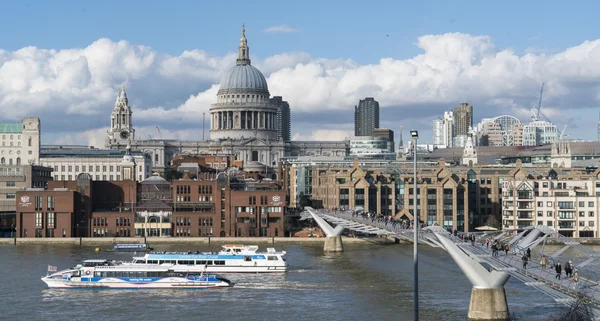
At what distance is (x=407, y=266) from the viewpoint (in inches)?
2773

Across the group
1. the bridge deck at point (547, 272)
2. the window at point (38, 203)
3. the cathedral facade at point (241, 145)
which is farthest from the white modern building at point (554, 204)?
the cathedral facade at point (241, 145)

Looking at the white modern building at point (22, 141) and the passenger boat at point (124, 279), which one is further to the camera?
the white modern building at point (22, 141)

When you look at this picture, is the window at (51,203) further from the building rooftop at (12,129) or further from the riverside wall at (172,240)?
the building rooftop at (12,129)

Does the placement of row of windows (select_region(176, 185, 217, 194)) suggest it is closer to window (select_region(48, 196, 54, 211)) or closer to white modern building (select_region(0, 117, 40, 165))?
window (select_region(48, 196, 54, 211))

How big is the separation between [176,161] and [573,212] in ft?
259

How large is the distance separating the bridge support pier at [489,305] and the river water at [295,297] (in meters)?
3.45

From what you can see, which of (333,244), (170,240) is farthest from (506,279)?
(170,240)

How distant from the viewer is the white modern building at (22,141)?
16000 centimetres

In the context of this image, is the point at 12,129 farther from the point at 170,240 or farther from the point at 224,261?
the point at 224,261

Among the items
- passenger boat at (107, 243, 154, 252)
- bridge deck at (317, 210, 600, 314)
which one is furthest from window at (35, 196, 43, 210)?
bridge deck at (317, 210, 600, 314)

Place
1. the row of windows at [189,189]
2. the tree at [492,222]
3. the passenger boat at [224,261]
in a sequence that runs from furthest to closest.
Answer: the tree at [492,222] → the row of windows at [189,189] → the passenger boat at [224,261]

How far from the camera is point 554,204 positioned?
97.6 m

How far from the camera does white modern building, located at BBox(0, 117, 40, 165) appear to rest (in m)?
160

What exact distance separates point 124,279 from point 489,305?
25.7m
